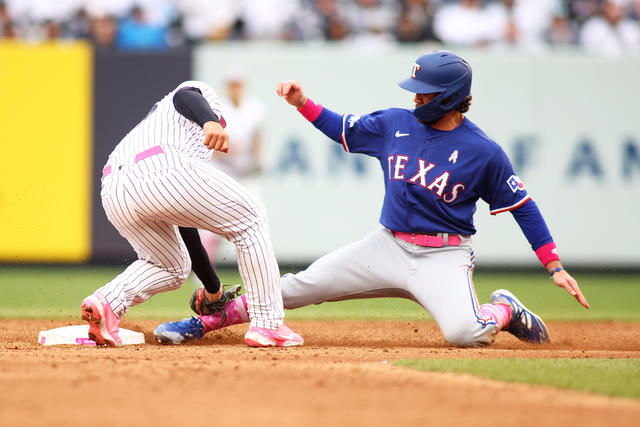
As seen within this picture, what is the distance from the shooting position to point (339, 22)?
12.9m

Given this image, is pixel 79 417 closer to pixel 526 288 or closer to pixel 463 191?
pixel 463 191

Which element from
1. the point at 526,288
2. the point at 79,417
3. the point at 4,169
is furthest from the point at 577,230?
the point at 79,417

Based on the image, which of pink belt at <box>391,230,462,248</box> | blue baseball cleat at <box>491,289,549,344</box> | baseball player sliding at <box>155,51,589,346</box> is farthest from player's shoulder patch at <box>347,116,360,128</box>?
blue baseball cleat at <box>491,289,549,344</box>

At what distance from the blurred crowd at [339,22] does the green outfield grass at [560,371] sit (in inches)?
320

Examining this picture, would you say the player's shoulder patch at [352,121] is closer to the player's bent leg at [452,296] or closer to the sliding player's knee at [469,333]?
the player's bent leg at [452,296]

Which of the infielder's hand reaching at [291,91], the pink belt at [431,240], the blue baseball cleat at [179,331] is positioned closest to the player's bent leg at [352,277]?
the pink belt at [431,240]

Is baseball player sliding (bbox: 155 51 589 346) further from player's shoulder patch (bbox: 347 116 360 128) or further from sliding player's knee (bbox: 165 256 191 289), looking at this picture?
sliding player's knee (bbox: 165 256 191 289)

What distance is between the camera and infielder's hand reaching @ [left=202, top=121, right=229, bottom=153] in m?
4.90

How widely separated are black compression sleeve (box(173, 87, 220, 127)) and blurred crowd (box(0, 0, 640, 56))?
6996 millimetres

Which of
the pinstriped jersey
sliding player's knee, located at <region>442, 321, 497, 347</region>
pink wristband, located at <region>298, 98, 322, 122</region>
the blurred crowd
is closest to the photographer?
the pinstriped jersey

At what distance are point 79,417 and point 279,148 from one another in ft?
28.0

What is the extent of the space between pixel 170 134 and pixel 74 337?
141cm

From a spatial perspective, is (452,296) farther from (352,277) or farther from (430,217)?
(352,277)

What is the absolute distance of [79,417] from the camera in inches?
131
